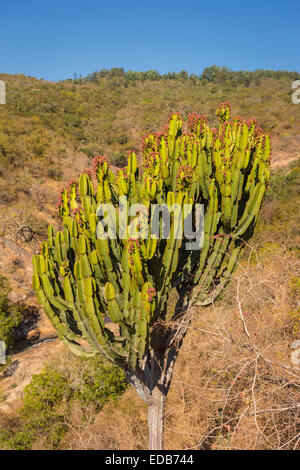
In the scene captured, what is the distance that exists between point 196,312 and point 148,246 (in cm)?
180

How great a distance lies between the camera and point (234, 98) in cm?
2792

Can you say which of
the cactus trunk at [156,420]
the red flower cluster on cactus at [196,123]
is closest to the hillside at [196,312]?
the cactus trunk at [156,420]

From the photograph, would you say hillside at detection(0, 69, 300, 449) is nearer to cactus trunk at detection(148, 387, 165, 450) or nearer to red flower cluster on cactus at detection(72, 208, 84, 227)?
cactus trunk at detection(148, 387, 165, 450)

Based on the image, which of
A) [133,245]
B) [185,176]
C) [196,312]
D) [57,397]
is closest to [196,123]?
[185,176]

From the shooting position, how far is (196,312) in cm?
426

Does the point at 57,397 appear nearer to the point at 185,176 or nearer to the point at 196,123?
the point at 185,176

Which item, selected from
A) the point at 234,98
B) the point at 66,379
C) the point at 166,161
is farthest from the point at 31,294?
the point at 234,98

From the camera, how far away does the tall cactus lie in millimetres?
3189

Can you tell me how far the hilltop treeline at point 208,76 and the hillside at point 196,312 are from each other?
4.81ft

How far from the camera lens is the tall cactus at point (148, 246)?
3.19m

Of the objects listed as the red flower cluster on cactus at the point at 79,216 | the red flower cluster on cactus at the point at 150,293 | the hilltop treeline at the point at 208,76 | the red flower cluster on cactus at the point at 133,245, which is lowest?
the red flower cluster on cactus at the point at 150,293

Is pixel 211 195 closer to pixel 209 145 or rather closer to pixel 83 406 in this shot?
pixel 209 145

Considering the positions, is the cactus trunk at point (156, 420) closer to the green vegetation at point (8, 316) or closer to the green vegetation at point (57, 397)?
the green vegetation at point (57, 397)
